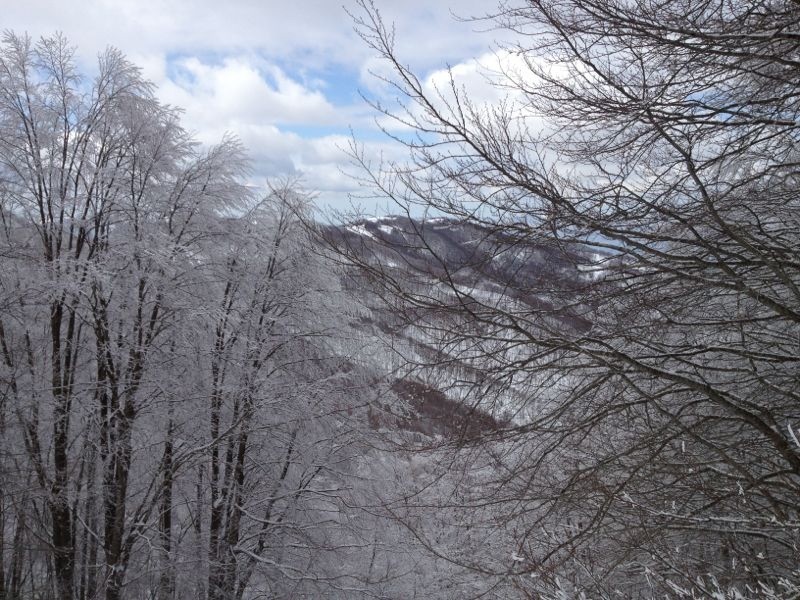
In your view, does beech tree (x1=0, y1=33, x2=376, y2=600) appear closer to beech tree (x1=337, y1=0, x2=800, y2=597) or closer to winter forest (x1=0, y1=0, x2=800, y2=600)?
winter forest (x1=0, y1=0, x2=800, y2=600)

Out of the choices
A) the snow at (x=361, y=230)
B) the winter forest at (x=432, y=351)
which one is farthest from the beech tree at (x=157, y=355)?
the snow at (x=361, y=230)

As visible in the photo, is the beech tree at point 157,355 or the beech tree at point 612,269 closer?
the beech tree at point 612,269

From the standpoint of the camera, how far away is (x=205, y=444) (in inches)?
352

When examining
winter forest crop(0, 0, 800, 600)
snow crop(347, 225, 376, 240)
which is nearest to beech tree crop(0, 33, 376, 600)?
winter forest crop(0, 0, 800, 600)

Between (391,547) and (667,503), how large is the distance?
Result: 8.53 m

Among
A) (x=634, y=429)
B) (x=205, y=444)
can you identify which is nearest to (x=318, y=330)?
(x=205, y=444)

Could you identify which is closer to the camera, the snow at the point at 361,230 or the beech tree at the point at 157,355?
the snow at the point at 361,230

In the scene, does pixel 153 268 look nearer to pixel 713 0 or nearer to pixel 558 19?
pixel 558 19

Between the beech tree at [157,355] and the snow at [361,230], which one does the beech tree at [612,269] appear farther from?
the beech tree at [157,355]

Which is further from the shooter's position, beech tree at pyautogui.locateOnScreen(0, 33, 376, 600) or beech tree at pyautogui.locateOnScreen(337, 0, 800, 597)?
beech tree at pyautogui.locateOnScreen(0, 33, 376, 600)

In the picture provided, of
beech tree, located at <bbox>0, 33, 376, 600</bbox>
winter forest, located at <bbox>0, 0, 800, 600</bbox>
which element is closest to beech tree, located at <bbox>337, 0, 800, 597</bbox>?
winter forest, located at <bbox>0, 0, 800, 600</bbox>

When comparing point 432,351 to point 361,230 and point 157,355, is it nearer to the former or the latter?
point 361,230

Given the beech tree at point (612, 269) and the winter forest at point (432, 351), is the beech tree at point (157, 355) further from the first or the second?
the beech tree at point (612, 269)

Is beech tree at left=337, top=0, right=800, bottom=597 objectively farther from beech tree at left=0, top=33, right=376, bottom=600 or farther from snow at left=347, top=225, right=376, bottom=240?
beech tree at left=0, top=33, right=376, bottom=600
